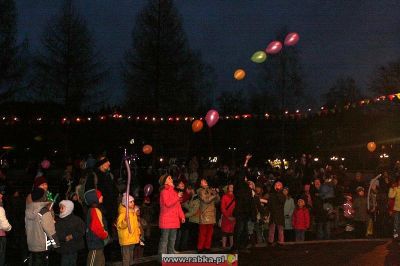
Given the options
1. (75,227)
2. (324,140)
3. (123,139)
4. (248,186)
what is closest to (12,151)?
(123,139)

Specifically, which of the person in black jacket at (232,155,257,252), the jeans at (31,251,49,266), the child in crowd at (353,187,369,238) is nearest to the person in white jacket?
the jeans at (31,251,49,266)

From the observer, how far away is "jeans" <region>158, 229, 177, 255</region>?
470 inches

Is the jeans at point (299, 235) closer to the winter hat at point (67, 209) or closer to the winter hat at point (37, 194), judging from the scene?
the winter hat at point (67, 209)

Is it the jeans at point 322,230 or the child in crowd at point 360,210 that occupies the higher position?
the child in crowd at point 360,210

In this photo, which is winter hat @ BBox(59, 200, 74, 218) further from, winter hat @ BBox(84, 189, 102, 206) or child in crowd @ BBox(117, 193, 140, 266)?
child in crowd @ BBox(117, 193, 140, 266)

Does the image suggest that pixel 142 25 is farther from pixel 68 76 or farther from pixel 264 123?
pixel 264 123

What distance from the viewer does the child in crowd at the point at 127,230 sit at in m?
10.6

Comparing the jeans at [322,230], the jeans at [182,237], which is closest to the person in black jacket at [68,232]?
the jeans at [182,237]

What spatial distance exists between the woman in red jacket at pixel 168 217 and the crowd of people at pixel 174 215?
2 cm

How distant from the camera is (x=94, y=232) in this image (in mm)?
9453

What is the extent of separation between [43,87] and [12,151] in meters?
8.81

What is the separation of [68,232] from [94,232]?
15.9 inches

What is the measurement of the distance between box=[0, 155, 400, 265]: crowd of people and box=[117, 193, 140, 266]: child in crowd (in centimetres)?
2

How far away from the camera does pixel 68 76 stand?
34.5 meters
